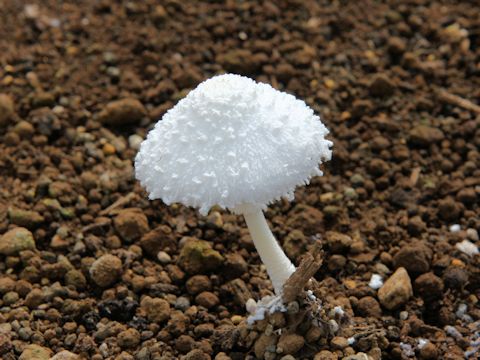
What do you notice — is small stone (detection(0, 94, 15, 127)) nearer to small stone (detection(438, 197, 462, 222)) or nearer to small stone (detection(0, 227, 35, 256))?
small stone (detection(0, 227, 35, 256))

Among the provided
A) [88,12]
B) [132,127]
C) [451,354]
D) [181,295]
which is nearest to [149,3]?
[88,12]

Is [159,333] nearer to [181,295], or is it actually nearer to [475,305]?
[181,295]

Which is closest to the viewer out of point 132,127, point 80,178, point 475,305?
point 475,305

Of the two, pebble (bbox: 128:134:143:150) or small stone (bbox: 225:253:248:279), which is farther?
pebble (bbox: 128:134:143:150)

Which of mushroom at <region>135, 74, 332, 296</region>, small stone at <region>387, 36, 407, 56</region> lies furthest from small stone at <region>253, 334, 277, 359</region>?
small stone at <region>387, 36, 407, 56</region>

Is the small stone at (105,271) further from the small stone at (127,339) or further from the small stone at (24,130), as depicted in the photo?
the small stone at (24,130)

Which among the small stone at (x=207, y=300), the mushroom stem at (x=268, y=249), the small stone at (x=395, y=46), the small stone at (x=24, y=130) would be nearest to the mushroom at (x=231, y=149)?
the mushroom stem at (x=268, y=249)
